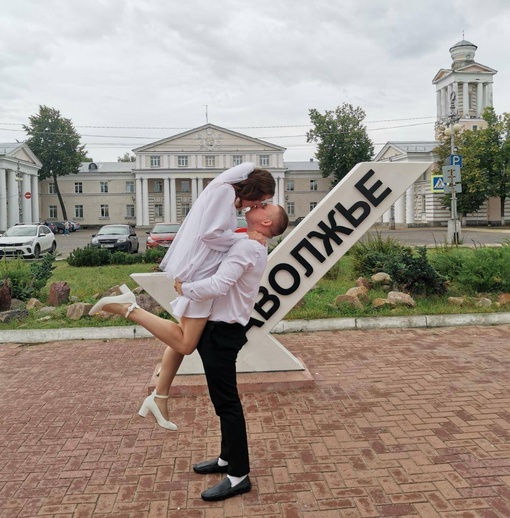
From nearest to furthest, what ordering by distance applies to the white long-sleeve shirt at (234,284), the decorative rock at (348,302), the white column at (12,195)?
the white long-sleeve shirt at (234,284) → the decorative rock at (348,302) → the white column at (12,195)

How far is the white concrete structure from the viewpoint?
53.2 meters

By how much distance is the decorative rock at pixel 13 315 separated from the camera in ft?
→ 25.0

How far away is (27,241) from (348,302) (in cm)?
1657

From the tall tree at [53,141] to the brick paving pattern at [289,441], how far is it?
6032 cm

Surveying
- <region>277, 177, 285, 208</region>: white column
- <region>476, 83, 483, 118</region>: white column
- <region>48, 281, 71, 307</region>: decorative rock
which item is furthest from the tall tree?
<region>48, 281, 71, 307</region>: decorative rock

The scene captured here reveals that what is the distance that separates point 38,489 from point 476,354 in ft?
15.8

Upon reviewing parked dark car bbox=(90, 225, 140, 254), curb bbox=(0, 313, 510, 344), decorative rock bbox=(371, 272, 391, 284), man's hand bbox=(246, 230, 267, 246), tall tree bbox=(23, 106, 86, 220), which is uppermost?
tall tree bbox=(23, 106, 86, 220)

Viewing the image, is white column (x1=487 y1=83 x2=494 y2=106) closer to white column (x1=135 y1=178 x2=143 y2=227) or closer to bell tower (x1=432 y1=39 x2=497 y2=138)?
bell tower (x1=432 y1=39 x2=497 y2=138)

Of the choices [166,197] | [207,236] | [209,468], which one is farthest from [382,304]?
[166,197]

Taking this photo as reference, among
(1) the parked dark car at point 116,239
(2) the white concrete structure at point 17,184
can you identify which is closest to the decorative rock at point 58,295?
(1) the parked dark car at point 116,239

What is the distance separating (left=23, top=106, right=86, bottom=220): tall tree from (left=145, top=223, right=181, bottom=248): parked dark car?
44065 millimetres

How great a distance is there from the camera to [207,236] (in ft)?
9.25

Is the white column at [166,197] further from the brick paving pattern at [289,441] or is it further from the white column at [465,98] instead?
the brick paving pattern at [289,441]

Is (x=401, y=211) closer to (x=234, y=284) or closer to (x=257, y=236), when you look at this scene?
(x=257, y=236)
